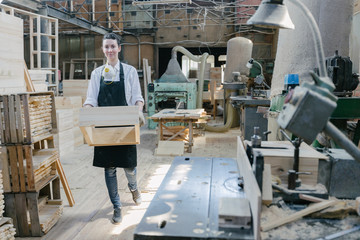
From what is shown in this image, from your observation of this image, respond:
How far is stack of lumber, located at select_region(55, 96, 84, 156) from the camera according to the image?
17.8 feet

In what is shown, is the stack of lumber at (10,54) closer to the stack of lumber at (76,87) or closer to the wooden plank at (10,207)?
the wooden plank at (10,207)

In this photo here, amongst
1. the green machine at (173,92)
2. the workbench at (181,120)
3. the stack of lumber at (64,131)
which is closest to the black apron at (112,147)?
the stack of lumber at (64,131)

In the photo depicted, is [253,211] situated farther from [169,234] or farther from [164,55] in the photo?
[164,55]

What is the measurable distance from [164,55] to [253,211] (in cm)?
1341

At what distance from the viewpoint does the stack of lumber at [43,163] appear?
2.86 metres

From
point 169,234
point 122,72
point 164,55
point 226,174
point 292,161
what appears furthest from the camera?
point 164,55

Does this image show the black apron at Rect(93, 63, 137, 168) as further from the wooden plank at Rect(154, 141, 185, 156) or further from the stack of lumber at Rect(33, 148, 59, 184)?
the wooden plank at Rect(154, 141, 185, 156)

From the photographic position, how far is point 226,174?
1.96 meters

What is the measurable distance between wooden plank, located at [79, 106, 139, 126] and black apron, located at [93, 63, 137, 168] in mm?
378

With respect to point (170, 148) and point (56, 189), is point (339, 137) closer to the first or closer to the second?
point (56, 189)

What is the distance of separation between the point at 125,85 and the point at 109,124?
54 centimetres

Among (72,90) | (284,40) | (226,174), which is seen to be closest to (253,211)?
(226,174)

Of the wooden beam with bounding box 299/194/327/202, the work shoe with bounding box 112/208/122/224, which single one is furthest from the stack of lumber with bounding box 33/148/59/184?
the wooden beam with bounding box 299/194/327/202

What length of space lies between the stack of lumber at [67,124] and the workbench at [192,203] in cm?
376
